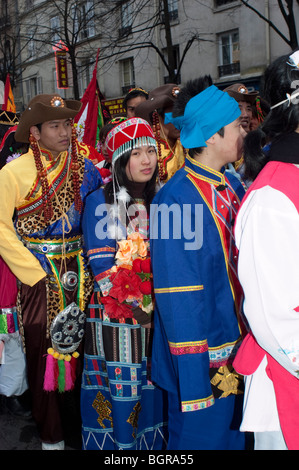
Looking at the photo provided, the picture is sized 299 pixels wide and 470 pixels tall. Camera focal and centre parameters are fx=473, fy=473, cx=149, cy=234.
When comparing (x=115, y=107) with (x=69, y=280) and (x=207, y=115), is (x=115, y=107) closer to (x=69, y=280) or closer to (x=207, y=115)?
(x=69, y=280)

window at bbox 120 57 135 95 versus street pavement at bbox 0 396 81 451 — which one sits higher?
window at bbox 120 57 135 95

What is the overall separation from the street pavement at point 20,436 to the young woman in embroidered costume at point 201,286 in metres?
1.47

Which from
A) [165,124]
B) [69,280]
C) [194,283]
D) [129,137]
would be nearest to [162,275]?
[194,283]

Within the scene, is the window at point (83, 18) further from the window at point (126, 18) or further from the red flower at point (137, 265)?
the red flower at point (137, 265)

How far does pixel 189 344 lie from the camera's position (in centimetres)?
199

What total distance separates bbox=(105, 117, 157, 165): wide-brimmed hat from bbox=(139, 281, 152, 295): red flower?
2.66 ft

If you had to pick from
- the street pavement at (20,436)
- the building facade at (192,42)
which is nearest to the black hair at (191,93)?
→ the street pavement at (20,436)

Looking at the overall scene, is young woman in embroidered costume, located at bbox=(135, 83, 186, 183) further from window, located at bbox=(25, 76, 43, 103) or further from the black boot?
window, located at bbox=(25, 76, 43, 103)

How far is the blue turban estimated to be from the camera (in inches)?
85.0

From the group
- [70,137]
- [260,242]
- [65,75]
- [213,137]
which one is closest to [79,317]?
[70,137]

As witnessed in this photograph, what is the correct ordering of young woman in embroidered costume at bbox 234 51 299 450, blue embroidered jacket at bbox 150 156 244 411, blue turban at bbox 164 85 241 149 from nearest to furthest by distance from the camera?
young woman in embroidered costume at bbox 234 51 299 450, blue embroidered jacket at bbox 150 156 244 411, blue turban at bbox 164 85 241 149

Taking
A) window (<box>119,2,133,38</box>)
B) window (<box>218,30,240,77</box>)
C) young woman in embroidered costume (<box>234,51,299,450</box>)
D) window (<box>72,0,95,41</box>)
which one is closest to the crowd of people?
young woman in embroidered costume (<box>234,51,299,450</box>)

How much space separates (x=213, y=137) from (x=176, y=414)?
129 cm

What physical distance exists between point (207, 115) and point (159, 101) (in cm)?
177
